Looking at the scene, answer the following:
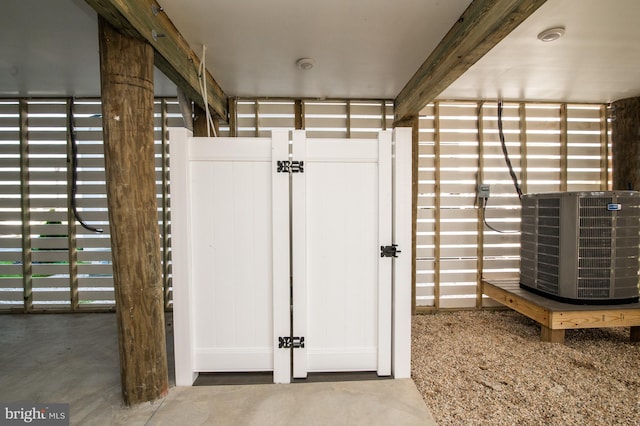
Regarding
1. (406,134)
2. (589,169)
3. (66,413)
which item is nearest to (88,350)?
(66,413)

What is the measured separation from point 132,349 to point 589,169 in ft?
18.2

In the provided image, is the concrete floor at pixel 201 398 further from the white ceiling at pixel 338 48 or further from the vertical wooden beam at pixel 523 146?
the vertical wooden beam at pixel 523 146

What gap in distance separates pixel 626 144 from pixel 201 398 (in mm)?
5340

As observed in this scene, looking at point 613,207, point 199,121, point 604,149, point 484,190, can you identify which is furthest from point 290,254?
point 604,149

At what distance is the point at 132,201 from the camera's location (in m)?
1.84

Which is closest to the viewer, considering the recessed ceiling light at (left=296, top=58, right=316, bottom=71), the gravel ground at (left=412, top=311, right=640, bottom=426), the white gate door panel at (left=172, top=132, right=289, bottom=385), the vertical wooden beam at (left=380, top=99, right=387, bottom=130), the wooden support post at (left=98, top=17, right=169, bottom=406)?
the wooden support post at (left=98, top=17, right=169, bottom=406)

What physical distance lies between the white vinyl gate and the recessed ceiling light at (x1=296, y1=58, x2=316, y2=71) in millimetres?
962

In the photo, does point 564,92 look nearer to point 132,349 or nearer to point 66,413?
point 132,349

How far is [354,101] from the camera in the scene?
12.2 ft

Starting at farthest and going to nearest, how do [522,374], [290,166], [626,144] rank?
[626,144] < [522,374] < [290,166]

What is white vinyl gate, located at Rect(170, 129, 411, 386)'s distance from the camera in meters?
2.19

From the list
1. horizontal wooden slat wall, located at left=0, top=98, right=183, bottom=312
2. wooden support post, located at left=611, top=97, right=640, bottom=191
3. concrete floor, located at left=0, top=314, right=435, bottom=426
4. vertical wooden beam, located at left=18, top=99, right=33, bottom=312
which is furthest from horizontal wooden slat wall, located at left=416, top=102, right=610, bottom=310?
vertical wooden beam, located at left=18, top=99, right=33, bottom=312

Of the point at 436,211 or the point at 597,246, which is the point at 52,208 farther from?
the point at 597,246

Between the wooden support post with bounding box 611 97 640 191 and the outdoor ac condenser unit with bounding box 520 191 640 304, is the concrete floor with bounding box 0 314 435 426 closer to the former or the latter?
the outdoor ac condenser unit with bounding box 520 191 640 304
